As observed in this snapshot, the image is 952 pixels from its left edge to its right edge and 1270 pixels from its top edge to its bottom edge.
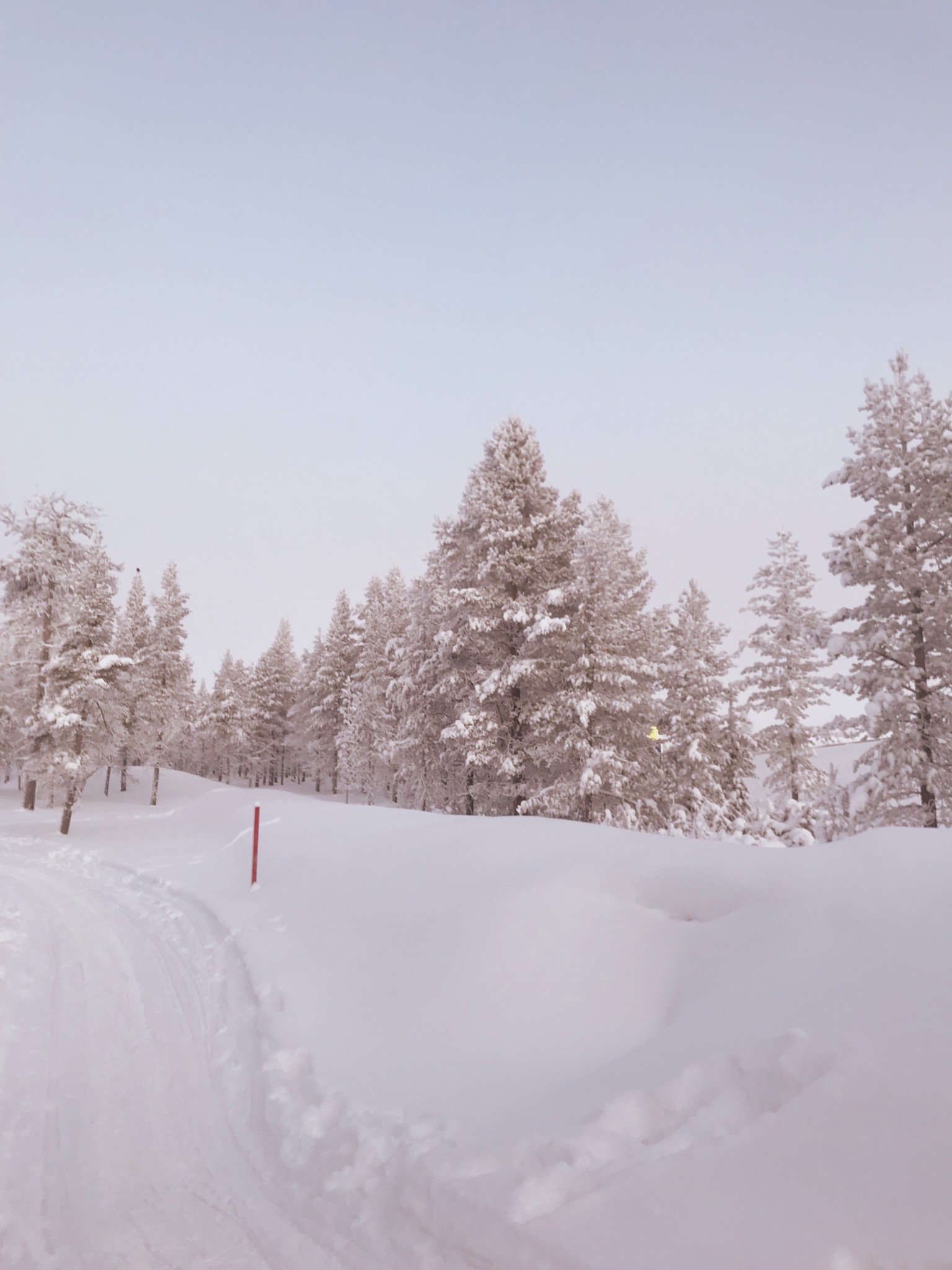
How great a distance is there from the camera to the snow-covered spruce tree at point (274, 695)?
49844mm

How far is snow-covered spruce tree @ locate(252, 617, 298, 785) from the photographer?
164 ft

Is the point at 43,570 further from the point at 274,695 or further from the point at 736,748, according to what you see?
the point at 274,695

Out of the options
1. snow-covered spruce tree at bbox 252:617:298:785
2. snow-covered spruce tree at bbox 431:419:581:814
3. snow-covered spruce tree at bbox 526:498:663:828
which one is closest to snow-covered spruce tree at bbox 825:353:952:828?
snow-covered spruce tree at bbox 526:498:663:828

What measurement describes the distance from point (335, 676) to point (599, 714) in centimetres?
2621

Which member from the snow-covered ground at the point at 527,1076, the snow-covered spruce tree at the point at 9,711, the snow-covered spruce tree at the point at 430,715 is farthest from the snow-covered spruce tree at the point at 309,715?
the snow-covered ground at the point at 527,1076

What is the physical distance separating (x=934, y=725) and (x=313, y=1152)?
47.8 feet

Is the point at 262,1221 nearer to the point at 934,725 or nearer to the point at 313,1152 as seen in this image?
the point at 313,1152

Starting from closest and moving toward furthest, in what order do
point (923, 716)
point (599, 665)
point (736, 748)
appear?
point (923, 716) → point (599, 665) → point (736, 748)

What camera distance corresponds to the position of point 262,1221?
3.25 meters

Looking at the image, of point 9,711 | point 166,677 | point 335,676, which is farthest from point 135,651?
point 335,676

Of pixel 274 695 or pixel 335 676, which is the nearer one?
pixel 335 676

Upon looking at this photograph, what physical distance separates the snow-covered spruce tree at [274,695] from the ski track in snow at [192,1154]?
44.9 meters

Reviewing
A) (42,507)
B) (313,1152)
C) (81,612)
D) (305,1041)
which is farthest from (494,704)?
(42,507)

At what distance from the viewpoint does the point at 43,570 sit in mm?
23000
